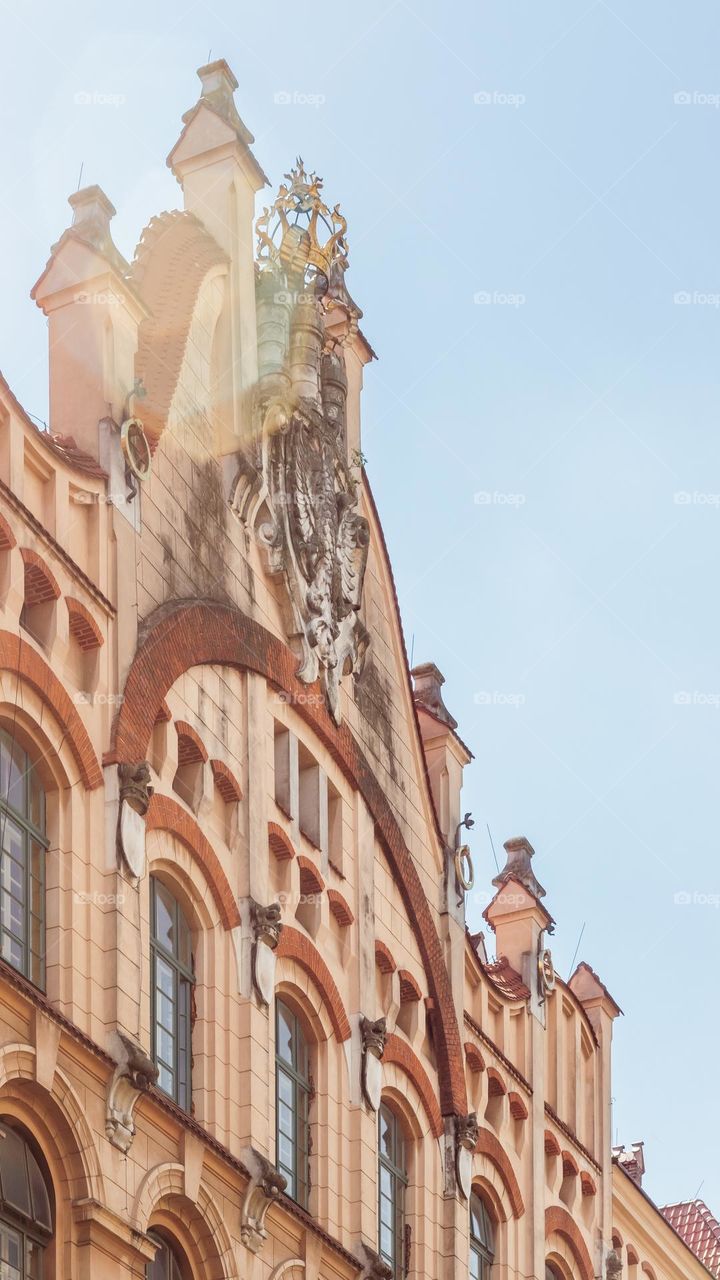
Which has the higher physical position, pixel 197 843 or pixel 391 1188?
pixel 197 843

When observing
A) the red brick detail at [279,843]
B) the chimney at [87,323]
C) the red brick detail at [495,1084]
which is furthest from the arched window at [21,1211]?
the red brick detail at [495,1084]

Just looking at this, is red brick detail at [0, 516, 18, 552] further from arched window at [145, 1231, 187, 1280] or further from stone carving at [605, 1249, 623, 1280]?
stone carving at [605, 1249, 623, 1280]

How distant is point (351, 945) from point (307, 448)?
6.59m

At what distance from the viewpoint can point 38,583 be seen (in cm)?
3103

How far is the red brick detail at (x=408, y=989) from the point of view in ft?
129

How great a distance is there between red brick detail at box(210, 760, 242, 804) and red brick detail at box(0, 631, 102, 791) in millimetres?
3280

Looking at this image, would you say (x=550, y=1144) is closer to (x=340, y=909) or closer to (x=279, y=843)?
(x=340, y=909)

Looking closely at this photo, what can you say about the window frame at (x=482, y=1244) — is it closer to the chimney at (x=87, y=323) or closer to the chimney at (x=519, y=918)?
the chimney at (x=519, y=918)

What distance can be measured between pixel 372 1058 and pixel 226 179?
11435mm

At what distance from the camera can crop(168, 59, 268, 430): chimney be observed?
38.0 m

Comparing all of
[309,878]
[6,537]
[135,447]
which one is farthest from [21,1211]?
[135,447]

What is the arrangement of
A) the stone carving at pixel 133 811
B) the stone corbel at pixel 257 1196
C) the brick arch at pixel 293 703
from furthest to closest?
the brick arch at pixel 293 703 < the stone corbel at pixel 257 1196 < the stone carving at pixel 133 811

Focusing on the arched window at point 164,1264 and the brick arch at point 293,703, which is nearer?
the arched window at point 164,1264

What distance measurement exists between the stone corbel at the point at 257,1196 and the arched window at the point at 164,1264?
1.00 meters
